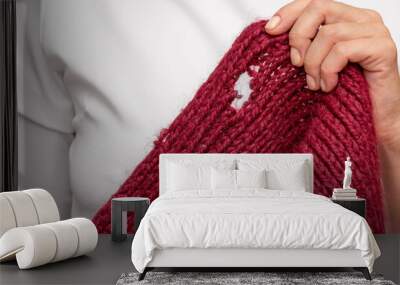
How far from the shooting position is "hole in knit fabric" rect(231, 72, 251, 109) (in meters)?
4.84

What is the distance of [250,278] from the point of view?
3.57m

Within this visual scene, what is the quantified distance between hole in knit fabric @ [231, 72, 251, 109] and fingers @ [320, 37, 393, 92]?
537 millimetres

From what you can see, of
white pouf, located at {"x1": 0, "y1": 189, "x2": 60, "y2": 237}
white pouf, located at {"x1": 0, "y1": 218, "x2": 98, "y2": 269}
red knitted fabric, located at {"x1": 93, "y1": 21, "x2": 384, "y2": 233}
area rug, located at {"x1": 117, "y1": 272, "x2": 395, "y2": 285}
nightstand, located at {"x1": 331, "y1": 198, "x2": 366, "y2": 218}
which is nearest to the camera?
area rug, located at {"x1": 117, "y1": 272, "x2": 395, "y2": 285}

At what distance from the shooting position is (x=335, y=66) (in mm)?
4738

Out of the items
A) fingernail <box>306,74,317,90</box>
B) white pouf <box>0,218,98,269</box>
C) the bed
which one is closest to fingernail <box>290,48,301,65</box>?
fingernail <box>306,74,317,90</box>

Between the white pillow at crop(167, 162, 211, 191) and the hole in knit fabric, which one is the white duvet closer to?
the white pillow at crop(167, 162, 211, 191)

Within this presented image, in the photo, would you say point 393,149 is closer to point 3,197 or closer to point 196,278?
point 196,278

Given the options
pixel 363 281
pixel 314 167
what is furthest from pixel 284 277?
pixel 314 167

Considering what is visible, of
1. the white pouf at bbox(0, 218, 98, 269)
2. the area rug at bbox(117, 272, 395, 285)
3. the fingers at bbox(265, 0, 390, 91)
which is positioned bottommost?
the area rug at bbox(117, 272, 395, 285)

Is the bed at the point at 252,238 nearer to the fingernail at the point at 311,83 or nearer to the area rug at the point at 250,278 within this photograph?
the area rug at the point at 250,278

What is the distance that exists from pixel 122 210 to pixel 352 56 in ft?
6.45

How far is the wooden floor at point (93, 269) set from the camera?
3.60 meters

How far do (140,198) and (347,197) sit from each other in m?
1.48

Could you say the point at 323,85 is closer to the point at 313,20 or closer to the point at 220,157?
the point at 313,20
